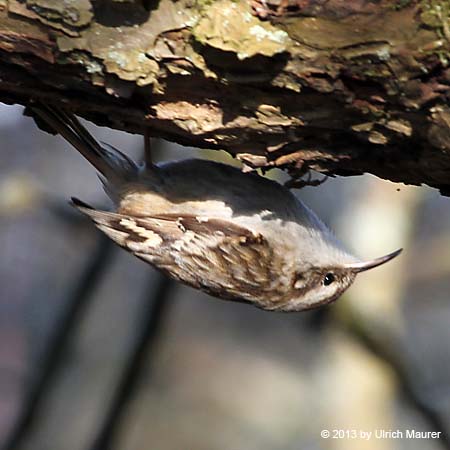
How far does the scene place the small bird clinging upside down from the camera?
8.75 ft

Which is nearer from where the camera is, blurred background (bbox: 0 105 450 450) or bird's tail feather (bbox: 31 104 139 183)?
bird's tail feather (bbox: 31 104 139 183)

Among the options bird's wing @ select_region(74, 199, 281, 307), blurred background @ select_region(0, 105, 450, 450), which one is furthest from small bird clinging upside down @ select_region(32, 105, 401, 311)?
blurred background @ select_region(0, 105, 450, 450)

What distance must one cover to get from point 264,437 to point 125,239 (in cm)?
407

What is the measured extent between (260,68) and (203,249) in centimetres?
88

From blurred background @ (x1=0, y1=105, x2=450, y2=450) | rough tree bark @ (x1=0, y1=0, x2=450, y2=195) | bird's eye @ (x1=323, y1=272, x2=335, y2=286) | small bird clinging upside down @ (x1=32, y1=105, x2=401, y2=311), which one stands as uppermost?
rough tree bark @ (x1=0, y1=0, x2=450, y2=195)

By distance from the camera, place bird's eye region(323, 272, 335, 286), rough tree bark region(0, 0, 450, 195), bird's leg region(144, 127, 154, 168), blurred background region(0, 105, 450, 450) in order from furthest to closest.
→ 1. blurred background region(0, 105, 450, 450)
2. bird's eye region(323, 272, 335, 286)
3. bird's leg region(144, 127, 154, 168)
4. rough tree bark region(0, 0, 450, 195)

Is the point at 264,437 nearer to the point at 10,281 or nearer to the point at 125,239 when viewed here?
the point at 10,281

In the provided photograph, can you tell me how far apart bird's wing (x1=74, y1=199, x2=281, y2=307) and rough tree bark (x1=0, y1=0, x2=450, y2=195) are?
23.1 inches

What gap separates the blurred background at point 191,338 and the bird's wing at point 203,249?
2.72 meters

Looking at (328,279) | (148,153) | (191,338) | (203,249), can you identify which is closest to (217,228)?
(203,249)

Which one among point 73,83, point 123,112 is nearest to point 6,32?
point 73,83

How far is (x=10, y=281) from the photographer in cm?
641

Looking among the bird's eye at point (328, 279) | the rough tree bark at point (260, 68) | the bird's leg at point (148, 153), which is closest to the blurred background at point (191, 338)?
the bird's eye at point (328, 279)

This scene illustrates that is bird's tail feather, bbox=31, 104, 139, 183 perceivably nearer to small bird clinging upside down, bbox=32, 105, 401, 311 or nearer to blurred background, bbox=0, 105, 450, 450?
small bird clinging upside down, bbox=32, 105, 401, 311
